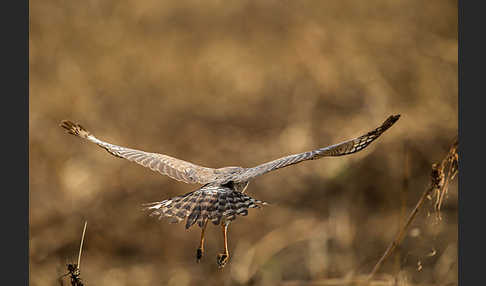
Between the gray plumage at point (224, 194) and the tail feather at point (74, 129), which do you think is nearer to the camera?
the gray plumage at point (224, 194)

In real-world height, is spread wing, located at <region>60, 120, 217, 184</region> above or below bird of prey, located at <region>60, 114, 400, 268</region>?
above

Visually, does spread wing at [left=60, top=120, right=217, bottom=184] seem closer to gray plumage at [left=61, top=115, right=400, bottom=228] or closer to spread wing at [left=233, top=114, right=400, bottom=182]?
gray plumage at [left=61, top=115, right=400, bottom=228]

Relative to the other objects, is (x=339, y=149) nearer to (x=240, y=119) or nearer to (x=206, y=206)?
(x=206, y=206)

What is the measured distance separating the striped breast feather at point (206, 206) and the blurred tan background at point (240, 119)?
209cm

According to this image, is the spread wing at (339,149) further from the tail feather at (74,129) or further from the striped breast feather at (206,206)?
the tail feather at (74,129)

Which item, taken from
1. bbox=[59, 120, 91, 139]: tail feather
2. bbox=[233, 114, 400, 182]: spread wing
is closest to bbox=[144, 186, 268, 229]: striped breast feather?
bbox=[233, 114, 400, 182]: spread wing

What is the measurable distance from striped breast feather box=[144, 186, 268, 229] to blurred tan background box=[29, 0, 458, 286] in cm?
209

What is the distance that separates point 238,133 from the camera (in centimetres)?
613

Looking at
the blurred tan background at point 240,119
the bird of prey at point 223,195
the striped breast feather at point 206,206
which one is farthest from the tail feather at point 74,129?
the blurred tan background at point 240,119

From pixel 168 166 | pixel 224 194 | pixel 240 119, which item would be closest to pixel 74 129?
pixel 168 166

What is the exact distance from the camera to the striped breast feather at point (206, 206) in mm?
2637

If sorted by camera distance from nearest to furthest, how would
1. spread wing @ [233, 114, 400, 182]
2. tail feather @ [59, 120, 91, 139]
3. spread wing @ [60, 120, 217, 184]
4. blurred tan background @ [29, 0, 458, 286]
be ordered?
spread wing @ [233, 114, 400, 182]
spread wing @ [60, 120, 217, 184]
tail feather @ [59, 120, 91, 139]
blurred tan background @ [29, 0, 458, 286]

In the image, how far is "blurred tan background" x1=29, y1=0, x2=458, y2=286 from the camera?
17.3ft

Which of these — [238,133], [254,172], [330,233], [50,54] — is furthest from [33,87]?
[254,172]
